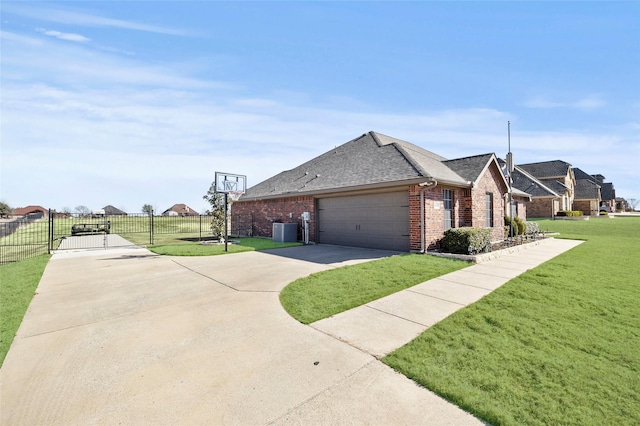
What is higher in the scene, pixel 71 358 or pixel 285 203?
pixel 285 203

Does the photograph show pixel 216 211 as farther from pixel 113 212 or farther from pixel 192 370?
pixel 192 370

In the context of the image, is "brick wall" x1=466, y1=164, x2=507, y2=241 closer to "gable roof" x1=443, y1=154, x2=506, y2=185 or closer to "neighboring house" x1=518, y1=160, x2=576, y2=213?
"gable roof" x1=443, y1=154, x2=506, y2=185

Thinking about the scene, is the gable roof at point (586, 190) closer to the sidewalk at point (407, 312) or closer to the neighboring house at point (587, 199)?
the neighboring house at point (587, 199)

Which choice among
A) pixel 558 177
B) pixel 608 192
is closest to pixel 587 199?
pixel 558 177

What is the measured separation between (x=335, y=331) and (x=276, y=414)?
1.81 metres

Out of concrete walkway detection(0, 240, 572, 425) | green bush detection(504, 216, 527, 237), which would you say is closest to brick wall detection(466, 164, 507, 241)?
green bush detection(504, 216, 527, 237)

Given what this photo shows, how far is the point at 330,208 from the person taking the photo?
1401 cm

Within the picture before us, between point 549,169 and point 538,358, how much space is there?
48038mm

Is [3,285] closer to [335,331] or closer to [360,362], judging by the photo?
[335,331]

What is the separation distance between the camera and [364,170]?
13.3 metres

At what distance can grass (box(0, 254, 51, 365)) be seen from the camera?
4.30m

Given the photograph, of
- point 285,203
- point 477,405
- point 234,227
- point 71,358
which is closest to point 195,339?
point 71,358

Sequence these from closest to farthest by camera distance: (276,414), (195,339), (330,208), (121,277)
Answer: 1. (276,414)
2. (195,339)
3. (121,277)
4. (330,208)

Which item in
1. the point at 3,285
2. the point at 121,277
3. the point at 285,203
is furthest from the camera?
the point at 285,203
